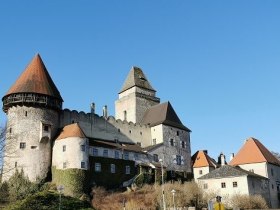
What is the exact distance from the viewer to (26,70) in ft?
175

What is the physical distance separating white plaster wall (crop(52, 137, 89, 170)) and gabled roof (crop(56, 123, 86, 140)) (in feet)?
1.56

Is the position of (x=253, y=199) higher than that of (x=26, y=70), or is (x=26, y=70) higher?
(x=26, y=70)

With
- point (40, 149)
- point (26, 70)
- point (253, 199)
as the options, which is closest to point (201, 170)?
point (253, 199)

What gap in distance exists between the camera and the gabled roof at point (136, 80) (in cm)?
7081

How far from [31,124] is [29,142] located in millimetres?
2278

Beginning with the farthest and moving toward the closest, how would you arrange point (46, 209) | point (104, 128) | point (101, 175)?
point (104, 128)
point (101, 175)
point (46, 209)

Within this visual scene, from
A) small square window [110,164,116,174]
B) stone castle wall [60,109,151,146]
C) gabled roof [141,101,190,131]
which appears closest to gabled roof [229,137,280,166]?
gabled roof [141,101,190,131]

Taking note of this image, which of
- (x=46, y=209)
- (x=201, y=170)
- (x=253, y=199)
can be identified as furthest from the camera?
(x=201, y=170)

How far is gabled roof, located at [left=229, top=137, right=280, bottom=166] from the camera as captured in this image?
57.8 meters

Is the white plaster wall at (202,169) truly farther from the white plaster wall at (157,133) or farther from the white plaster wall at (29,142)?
the white plaster wall at (29,142)

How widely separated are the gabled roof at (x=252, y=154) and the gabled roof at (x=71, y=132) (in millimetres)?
24834

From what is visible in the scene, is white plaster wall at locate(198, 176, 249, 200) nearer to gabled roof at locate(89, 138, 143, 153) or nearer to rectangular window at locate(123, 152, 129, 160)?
rectangular window at locate(123, 152, 129, 160)

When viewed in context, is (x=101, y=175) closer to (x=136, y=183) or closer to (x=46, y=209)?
(x=136, y=183)

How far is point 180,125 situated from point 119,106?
13.2 m
